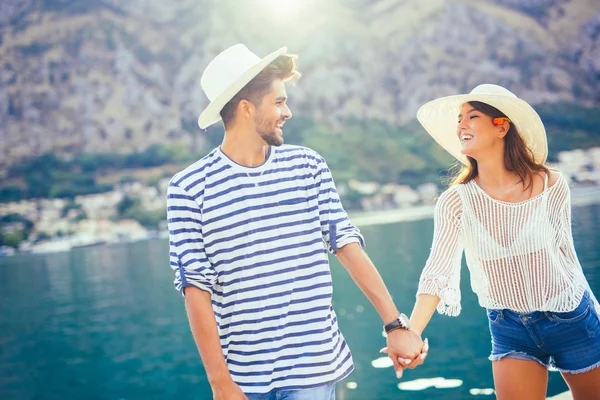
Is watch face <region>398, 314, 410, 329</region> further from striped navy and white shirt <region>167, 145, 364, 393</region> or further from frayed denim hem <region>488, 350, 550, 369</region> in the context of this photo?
frayed denim hem <region>488, 350, 550, 369</region>

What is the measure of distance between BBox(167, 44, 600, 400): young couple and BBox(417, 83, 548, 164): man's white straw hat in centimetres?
1

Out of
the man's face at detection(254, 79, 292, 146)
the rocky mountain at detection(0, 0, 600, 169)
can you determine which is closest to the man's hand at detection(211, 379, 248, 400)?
the man's face at detection(254, 79, 292, 146)

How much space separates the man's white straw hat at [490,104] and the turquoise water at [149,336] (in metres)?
0.65

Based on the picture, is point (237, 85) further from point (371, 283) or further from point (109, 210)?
point (109, 210)

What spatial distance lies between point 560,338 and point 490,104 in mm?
1048

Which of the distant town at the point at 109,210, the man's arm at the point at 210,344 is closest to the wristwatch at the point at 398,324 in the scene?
the man's arm at the point at 210,344

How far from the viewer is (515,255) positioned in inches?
115

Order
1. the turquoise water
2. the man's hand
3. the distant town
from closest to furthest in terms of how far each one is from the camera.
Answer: the man's hand → the turquoise water → the distant town

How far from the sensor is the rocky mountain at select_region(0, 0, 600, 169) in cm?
11056

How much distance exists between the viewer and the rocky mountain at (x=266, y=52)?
111 meters

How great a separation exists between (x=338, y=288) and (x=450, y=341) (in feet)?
68.1

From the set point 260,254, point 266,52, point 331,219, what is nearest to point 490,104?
point 331,219

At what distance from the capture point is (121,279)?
170 feet

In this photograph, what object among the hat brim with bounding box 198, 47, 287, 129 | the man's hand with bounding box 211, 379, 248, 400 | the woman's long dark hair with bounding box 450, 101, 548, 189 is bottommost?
the man's hand with bounding box 211, 379, 248, 400
